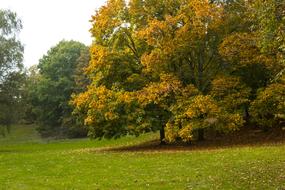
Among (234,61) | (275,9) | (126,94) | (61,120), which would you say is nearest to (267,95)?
(234,61)

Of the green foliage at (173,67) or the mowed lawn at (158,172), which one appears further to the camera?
the green foliage at (173,67)

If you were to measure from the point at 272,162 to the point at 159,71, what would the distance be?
16195 mm

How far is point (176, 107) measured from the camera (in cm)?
3525

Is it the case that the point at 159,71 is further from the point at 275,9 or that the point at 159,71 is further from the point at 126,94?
the point at 275,9

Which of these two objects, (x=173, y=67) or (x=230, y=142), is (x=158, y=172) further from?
(x=173, y=67)

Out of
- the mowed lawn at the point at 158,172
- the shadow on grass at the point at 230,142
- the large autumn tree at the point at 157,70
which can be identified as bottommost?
the mowed lawn at the point at 158,172

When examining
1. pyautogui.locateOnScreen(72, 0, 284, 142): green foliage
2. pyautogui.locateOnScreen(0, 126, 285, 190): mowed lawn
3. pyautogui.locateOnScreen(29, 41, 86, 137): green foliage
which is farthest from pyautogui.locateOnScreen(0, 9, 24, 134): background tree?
pyautogui.locateOnScreen(29, 41, 86, 137): green foliage

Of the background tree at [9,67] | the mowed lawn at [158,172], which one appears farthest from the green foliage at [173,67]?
the background tree at [9,67]

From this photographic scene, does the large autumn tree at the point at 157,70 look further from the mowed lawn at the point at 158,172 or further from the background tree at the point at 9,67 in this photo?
the background tree at the point at 9,67

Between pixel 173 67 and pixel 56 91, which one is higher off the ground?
pixel 56 91

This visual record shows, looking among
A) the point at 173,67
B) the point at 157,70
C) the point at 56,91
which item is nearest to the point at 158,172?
the point at 157,70

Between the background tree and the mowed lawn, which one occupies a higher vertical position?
the background tree

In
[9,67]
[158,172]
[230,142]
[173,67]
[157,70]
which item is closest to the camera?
[158,172]

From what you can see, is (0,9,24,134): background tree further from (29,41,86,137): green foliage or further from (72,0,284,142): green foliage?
(29,41,86,137): green foliage
